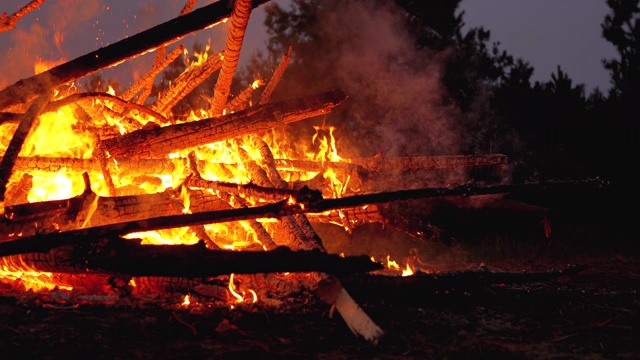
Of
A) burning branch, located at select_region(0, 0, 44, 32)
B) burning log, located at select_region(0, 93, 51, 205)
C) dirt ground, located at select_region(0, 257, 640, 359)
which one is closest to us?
dirt ground, located at select_region(0, 257, 640, 359)

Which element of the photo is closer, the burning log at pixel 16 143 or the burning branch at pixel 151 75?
the burning log at pixel 16 143

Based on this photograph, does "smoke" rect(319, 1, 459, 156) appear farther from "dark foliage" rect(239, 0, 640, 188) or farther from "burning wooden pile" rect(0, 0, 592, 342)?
"burning wooden pile" rect(0, 0, 592, 342)

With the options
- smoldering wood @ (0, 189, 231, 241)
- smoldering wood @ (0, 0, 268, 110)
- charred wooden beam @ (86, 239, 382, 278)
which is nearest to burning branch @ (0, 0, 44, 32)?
smoldering wood @ (0, 0, 268, 110)

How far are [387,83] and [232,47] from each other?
6.67 m

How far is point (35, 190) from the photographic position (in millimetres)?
5504

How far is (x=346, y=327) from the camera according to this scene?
10.1 feet

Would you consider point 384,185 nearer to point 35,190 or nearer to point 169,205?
point 169,205

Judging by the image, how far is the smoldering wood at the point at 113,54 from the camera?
4.54m

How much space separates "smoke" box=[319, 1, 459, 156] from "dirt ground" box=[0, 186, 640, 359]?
5893 millimetres

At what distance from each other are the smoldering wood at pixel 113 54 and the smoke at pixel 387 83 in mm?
5683

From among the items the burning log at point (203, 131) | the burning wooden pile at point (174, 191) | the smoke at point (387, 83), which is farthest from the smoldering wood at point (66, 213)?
the smoke at point (387, 83)

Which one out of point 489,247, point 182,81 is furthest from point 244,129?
point 489,247

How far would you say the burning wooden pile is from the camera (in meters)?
3.17

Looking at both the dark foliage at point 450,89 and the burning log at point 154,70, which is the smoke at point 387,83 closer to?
the dark foliage at point 450,89
